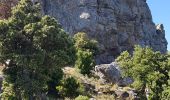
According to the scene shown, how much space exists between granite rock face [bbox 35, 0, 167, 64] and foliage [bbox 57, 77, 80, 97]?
52465mm

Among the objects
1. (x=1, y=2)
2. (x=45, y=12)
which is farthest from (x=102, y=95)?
(x=45, y=12)

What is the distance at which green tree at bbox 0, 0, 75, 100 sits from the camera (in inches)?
1785

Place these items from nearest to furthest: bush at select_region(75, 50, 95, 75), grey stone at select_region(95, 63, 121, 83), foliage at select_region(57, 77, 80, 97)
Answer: foliage at select_region(57, 77, 80, 97)
grey stone at select_region(95, 63, 121, 83)
bush at select_region(75, 50, 95, 75)

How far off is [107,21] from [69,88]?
203ft

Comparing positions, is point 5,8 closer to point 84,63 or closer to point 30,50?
point 84,63

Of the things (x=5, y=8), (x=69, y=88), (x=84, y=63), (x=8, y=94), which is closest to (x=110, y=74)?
(x=84, y=63)

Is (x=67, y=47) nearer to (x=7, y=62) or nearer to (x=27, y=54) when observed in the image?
(x=27, y=54)

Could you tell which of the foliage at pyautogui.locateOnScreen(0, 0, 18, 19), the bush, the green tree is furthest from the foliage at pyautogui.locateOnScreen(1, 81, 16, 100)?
the foliage at pyautogui.locateOnScreen(0, 0, 18, 19)

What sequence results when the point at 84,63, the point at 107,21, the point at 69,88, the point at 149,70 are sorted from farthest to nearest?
the point at 107,21, the point at 84,63, the point at 149,70, the point at 69,88

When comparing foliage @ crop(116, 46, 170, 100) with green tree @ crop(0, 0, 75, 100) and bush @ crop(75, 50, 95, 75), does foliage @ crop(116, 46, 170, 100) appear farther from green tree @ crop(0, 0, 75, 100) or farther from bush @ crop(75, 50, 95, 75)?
green tree @ crop(0, 0, 75, 100)

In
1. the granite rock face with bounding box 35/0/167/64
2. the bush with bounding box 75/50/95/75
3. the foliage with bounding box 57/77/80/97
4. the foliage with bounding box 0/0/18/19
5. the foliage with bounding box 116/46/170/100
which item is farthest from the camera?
the granite rock face with bounding box 35/0/167/64

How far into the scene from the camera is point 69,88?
2117 inches

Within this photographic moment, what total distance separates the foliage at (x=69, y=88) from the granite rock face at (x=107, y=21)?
52.5m

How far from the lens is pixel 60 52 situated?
45.8 metres
